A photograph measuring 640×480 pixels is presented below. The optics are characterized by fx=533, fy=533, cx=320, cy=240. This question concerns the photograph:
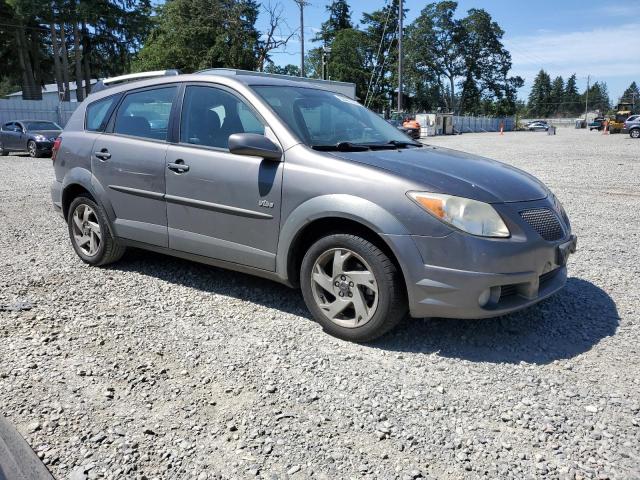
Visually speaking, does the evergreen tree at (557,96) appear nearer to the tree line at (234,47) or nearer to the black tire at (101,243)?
the tree line at (234,47)

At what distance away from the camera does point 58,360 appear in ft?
11.0

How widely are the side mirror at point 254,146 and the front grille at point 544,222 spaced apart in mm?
→ 1693

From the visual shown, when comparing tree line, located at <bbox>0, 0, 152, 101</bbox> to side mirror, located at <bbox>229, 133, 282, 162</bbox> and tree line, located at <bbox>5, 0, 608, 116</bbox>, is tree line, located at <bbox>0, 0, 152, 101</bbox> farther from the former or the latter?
side mirror, located at <bbox>229, 133, 282, 162</bbox>

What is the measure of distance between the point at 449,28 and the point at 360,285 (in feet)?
293

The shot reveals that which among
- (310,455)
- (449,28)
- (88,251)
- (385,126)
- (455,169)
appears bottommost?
(310,455)

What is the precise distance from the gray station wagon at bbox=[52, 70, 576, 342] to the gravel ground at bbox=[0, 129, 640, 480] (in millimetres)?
364

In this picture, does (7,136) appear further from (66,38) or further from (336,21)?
(336,21)

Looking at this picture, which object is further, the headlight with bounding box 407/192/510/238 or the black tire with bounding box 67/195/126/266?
the black tire with bounding box 67/195/126/266

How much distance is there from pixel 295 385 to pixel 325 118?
217 cm

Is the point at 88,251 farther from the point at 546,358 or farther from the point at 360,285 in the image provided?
the point at 546,358

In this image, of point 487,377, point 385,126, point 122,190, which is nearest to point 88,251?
point 122,190

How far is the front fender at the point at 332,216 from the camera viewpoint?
3277mm

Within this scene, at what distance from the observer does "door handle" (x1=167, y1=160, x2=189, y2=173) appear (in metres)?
4.19

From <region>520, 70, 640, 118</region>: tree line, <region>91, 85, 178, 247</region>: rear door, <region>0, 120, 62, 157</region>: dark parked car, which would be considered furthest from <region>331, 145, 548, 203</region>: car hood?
<region>520, 70, 640, 118</region>: tree line
